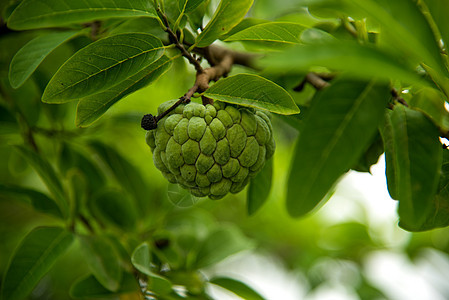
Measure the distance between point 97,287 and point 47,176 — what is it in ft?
1.39

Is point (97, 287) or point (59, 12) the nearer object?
point (59, 12)

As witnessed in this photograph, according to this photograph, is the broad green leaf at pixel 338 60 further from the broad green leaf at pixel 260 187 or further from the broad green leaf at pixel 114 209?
the broad green leaf at pixel 114 209

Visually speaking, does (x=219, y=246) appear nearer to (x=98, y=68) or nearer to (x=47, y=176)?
(x=47, y=176)

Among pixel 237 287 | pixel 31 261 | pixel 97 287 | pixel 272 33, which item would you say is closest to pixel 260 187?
pixel 237 287

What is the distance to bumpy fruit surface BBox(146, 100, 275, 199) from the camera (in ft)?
3.43

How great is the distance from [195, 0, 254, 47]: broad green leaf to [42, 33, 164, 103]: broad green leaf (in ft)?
0.57

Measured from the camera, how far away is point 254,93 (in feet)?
3.26

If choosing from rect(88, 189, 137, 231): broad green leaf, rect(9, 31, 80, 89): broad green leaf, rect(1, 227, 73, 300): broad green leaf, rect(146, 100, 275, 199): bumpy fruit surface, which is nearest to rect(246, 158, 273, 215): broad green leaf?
rect(146, 100, 275, 199): bumpy fruit surface

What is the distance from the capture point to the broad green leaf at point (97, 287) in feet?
4.42

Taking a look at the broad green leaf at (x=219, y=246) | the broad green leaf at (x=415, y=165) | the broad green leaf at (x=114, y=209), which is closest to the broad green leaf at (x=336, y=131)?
the broad green leaf at (x=415, y=165)

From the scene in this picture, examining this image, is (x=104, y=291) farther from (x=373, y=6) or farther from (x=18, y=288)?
(x=373, y=6)

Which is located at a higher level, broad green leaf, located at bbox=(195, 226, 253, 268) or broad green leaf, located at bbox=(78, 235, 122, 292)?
broad green leaf, located at bbox=(78, 235, 122, 292)

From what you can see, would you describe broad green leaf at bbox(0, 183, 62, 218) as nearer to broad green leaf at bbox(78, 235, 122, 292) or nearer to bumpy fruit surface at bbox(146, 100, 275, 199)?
broad green leaf at bbox(78, 235, 122, 292)

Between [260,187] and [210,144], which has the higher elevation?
[210,144]
